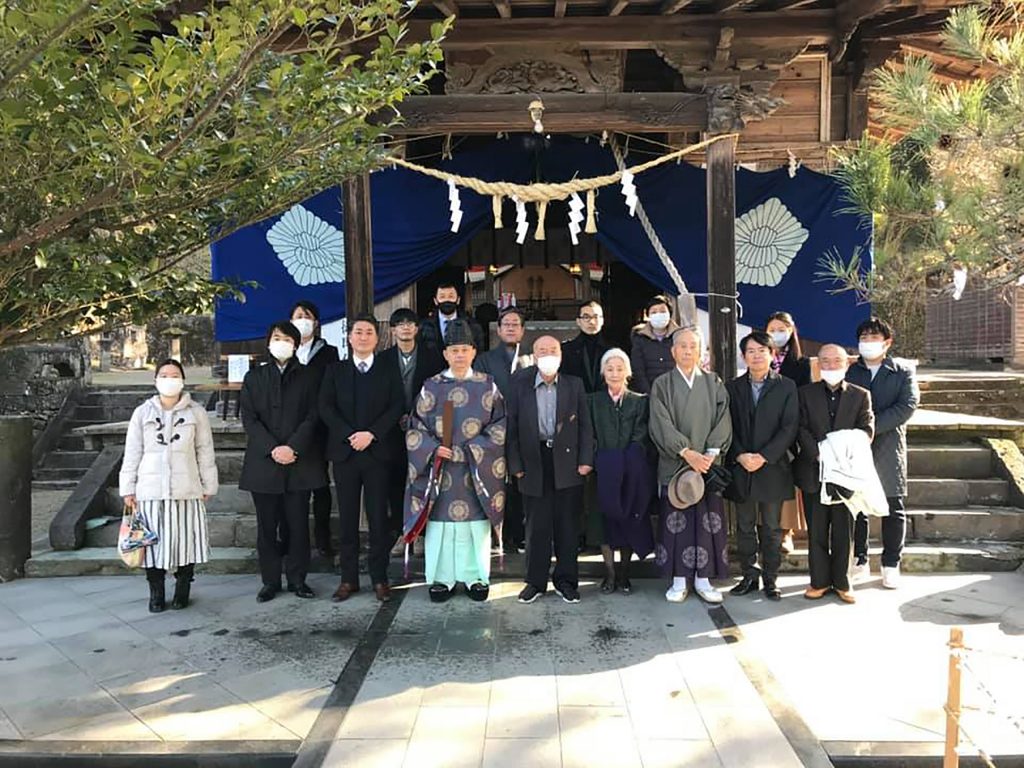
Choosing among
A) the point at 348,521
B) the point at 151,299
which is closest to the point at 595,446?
the point at 348,521

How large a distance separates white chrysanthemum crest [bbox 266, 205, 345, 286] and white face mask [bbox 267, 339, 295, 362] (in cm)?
287

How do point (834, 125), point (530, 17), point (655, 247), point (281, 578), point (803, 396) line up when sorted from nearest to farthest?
1. point (803, 396)
2. point (281, 578)
3. point (530, 17)
4. point (655, 247)
5. point (834, 125)

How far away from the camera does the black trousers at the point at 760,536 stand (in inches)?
201

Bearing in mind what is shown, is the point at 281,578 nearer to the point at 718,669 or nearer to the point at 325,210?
the point at 718,669

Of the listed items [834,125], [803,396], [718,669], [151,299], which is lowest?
[718,669]

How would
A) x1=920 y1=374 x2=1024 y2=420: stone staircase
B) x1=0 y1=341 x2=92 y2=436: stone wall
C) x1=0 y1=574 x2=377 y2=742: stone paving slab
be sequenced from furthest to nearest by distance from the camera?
1. x1=0 y1=341 x2=92 y2=436: stone wall
2. x1=920 y1=374 x2=1024 y2=420: stone staircase
3. x1=0 y1=574 x2=377 y2=742: stone paving slab

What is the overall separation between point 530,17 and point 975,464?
552cm

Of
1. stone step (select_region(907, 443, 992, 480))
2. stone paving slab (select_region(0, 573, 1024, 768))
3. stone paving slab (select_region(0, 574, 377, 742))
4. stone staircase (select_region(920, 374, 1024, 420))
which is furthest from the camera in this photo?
stone staircase (select_region(920, 374, 1024, 420))

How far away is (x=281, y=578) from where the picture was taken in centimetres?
543

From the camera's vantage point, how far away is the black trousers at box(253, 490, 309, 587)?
520 cm

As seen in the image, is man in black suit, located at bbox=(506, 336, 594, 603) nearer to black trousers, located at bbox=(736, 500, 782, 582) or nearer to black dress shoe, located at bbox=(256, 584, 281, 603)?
black trousers, located at bbox=(736, 500, 782, 582)

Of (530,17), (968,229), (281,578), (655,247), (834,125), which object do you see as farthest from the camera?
(834,125)

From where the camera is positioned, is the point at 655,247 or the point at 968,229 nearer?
the point at 968,229

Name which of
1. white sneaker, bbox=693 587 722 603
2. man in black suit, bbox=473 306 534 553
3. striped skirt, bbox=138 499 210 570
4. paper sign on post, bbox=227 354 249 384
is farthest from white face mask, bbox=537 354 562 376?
paper sign on post, bbox=227 354 249 384
